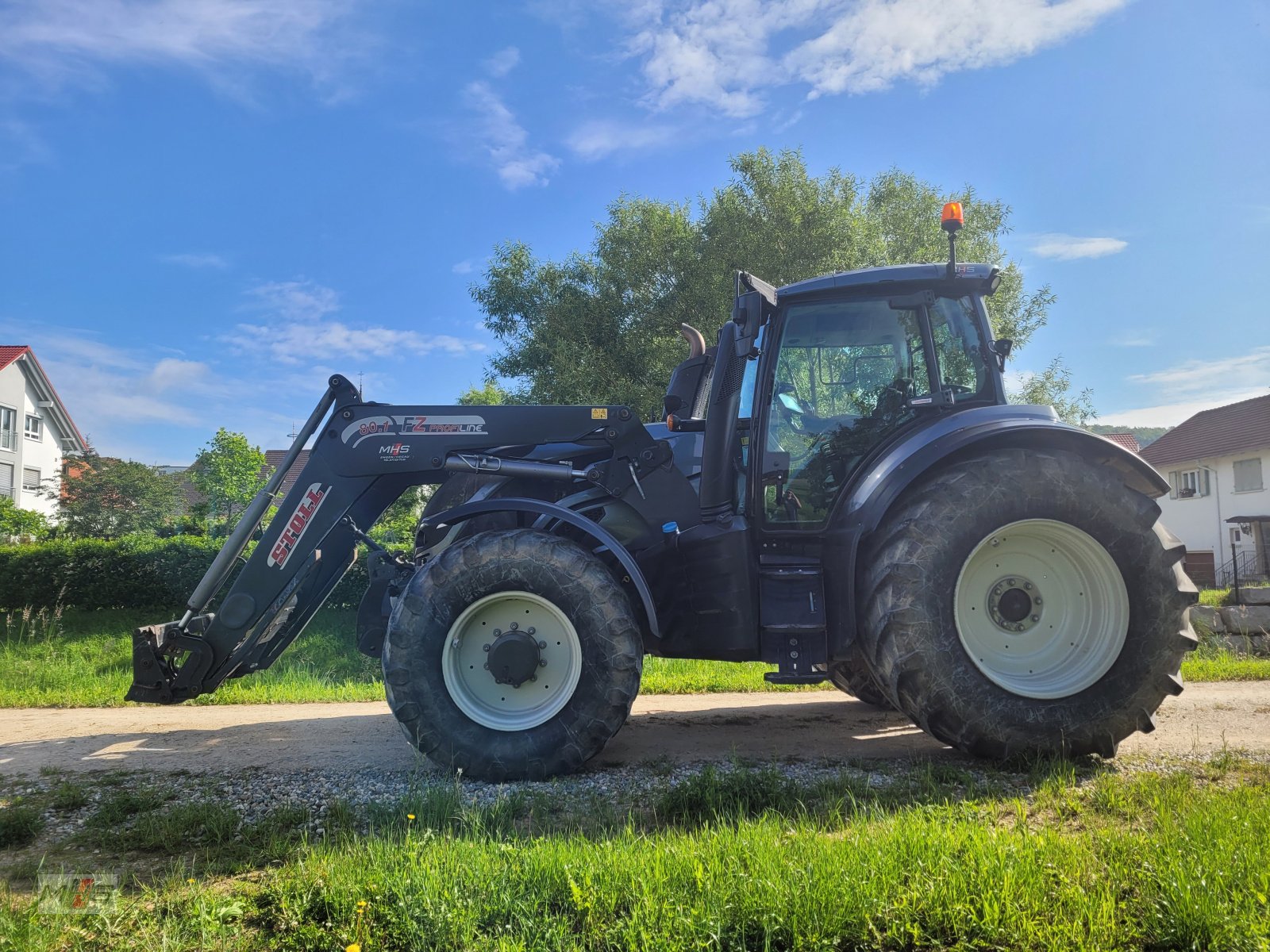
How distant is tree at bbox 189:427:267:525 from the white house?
11.2 metres

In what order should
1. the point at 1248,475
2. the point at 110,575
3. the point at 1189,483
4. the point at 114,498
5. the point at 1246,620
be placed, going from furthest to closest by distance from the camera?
1. the point at 114,498
2. the point at 1189,483
3. the point at 1248,475
4. the point at 110,575
5. the point at 1246,620

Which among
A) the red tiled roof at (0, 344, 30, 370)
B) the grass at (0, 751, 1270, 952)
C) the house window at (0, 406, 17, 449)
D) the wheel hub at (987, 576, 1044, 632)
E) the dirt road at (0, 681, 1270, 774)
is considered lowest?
the dirt road at (0, 681, 1270, 774)

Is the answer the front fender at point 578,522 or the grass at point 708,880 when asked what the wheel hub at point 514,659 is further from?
the grass at point 708,880

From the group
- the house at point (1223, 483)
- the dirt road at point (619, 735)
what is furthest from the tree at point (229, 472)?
the house at point (1223, 483)

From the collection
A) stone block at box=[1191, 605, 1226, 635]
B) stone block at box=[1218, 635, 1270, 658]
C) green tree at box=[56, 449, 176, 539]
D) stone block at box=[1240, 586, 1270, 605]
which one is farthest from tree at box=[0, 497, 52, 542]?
stone block at box=[1240, 586, 1270, 605]

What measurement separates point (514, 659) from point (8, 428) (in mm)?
45435

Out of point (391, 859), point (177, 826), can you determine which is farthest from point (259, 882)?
point (177, 826)

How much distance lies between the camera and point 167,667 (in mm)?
5383

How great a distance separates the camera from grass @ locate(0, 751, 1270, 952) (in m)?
2.65

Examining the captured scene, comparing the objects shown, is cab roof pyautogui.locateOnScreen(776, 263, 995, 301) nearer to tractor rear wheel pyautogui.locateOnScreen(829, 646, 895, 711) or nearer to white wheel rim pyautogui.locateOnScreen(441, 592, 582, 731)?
white wheel rim pyautogui.locateOnScreen(441, 592, 582, 731)

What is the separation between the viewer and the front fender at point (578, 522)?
4906 millimetres

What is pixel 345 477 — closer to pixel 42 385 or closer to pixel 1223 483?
pixel 1223 483

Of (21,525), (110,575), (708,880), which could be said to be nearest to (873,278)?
(708,880)

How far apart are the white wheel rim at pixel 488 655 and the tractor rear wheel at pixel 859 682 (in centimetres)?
217
